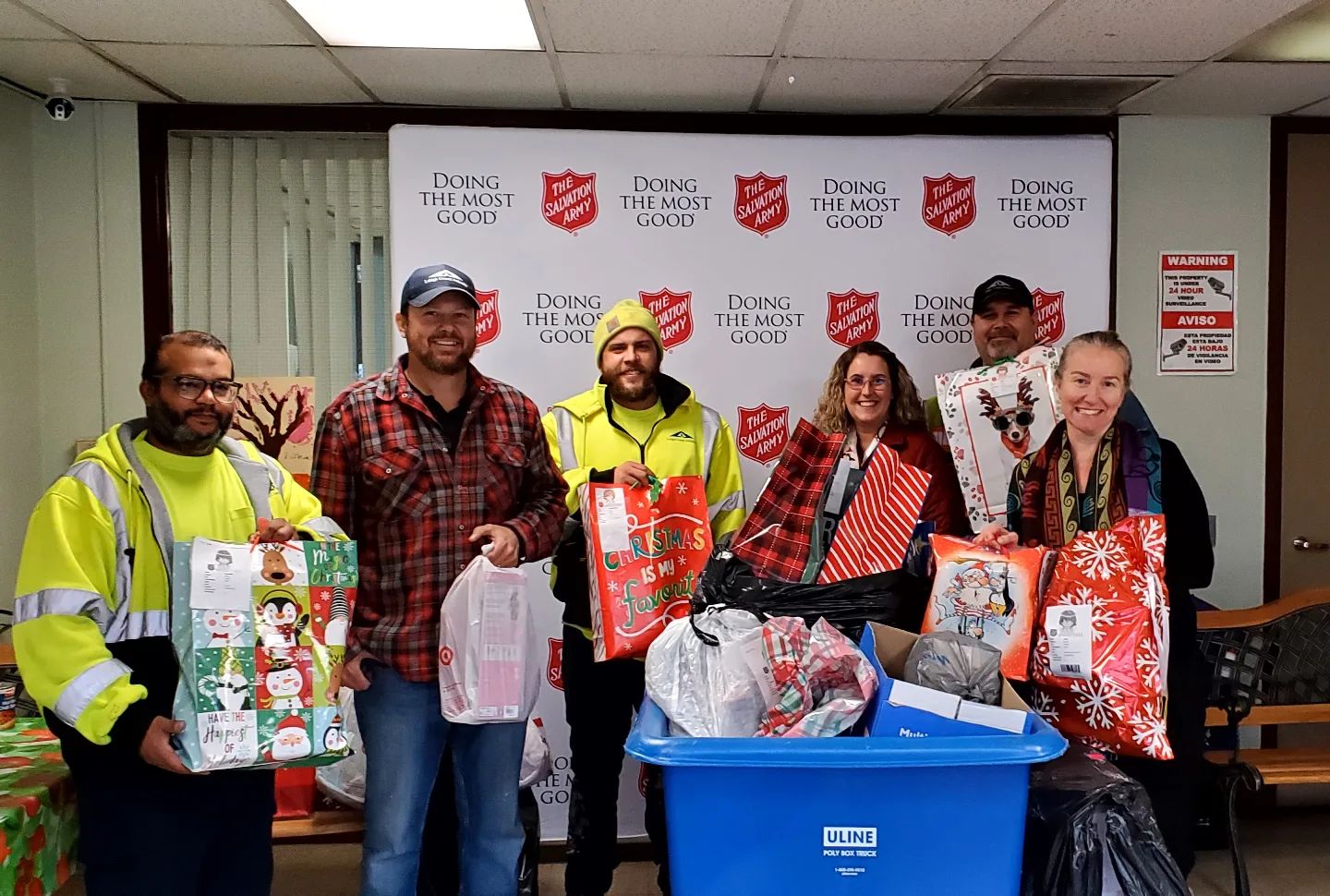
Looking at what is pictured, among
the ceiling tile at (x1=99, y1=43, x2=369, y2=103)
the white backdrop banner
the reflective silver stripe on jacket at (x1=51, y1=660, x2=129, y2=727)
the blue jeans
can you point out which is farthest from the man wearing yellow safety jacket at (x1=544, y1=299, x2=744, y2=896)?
the ceiling tile at (x1=99, y1=43, x2=369, y2=103)

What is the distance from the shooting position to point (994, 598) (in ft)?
6.16

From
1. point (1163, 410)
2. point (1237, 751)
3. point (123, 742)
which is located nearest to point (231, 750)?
point (123, 742)

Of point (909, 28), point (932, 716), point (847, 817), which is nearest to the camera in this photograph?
point (847, 817)

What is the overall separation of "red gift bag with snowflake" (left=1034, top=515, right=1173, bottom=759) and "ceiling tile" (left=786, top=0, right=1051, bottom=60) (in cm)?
156

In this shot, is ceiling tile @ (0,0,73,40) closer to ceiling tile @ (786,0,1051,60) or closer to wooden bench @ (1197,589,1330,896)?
ceiling tile @ (786,0,1051,60)

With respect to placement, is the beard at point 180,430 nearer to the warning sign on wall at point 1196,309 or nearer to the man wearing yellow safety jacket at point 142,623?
the man wearing yellow safety jacket at point 142,623

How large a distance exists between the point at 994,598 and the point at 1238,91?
2.58 metres

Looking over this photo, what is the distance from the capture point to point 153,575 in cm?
192

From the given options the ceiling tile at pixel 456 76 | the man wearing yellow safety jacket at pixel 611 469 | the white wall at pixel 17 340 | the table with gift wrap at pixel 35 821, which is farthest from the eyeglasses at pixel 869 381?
the white wall at pixel 17 340

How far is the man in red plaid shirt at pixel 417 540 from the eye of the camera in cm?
226

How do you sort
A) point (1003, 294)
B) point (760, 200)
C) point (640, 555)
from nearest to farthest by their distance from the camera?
point (640, 555)
point (1003, 294)
point (760, 200)

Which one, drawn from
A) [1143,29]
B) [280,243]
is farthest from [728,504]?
[280,243]

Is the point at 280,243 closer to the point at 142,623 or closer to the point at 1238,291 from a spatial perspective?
the point at 142,623

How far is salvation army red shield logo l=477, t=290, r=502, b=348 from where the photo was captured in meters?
3.35
